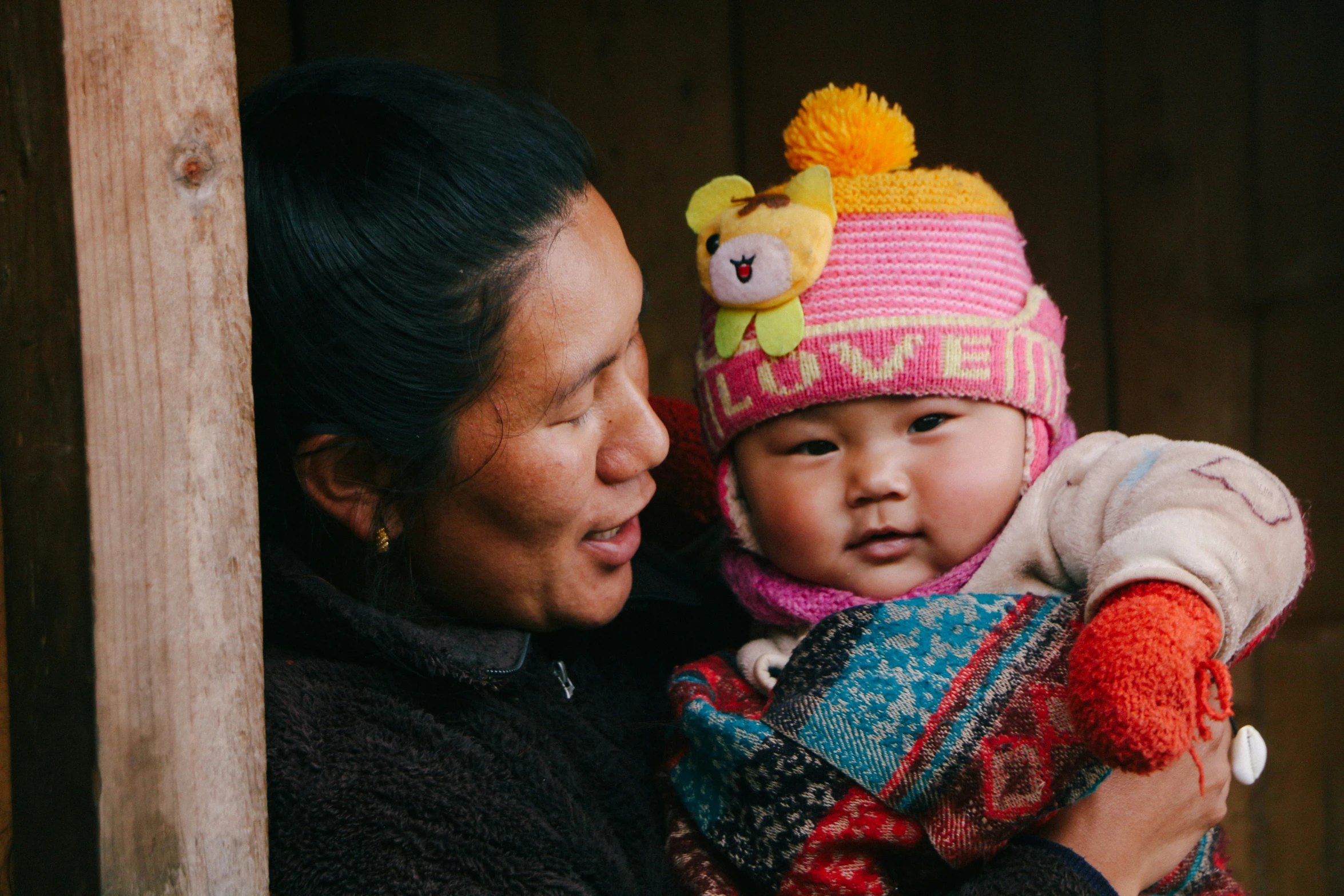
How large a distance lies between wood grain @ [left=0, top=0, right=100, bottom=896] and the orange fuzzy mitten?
79 cm

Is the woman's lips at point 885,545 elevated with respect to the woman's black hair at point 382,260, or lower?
lower

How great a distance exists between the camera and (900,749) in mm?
1184

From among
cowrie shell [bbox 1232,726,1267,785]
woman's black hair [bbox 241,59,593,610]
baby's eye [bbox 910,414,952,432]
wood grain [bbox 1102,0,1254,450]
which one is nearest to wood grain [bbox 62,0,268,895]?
woman's black hair [bbox 241,59,593,610]

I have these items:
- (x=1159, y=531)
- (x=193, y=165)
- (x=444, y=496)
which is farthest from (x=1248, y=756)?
(x=193, y=165)

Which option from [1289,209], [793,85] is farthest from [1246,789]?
[793,85]

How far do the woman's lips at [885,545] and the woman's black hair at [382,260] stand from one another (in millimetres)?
509

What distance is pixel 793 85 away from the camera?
2.11 m

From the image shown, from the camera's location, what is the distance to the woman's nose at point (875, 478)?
4.53ft

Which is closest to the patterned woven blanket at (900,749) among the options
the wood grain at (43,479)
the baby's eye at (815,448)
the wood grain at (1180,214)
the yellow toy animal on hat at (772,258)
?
the baby's eye at (815,448)

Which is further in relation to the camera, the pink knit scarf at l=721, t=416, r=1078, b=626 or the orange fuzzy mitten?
the pink knit scarf at l=721, t=416, r=1078, b=626

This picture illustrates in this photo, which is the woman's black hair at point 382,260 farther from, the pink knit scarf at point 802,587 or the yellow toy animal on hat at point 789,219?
the pink knit scarf at point 802,587

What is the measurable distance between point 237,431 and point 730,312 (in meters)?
0.74

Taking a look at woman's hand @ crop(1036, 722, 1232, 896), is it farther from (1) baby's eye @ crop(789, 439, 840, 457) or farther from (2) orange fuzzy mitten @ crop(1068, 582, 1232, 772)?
(1) baby's eye @ crop(789, 439, 840, 457)

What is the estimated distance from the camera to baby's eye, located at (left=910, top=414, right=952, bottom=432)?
1.41 meters
